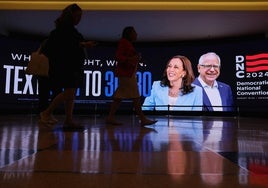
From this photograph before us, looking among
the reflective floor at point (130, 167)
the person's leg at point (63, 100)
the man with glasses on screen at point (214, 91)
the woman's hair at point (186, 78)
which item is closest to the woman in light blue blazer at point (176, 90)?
the woman's hair at point (186, 78)

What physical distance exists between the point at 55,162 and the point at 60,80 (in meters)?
1.86

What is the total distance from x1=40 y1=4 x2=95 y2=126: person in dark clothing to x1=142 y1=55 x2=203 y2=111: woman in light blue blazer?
24.8 feet

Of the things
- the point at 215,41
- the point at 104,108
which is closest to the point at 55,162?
the point at 104,108

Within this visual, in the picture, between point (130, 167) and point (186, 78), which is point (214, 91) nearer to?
point (186, 78)

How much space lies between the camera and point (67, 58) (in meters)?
3.20

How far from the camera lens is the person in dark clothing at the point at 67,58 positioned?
10.4 ft

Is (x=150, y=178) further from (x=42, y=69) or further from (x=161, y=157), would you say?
(x=42, y=69)

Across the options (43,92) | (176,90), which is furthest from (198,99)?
(43,92)

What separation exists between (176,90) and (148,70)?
1169 mm

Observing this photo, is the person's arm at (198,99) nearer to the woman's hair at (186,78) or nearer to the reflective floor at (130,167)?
the woman's hair at (186,78)

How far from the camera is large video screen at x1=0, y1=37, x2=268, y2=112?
10.4 metres

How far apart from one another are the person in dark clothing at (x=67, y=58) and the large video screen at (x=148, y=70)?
6.80 m

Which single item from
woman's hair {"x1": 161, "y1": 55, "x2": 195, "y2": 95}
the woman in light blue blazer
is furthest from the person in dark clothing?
woman's hair {"x1": 161, "y1": 55, "x2": 195, "y2": 95}

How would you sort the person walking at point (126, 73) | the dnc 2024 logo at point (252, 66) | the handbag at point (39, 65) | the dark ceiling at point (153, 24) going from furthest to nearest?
the dnc 2024 logo at point (252, 66)
the dark ceiling at point (153, 24)
the person walking at point (126, 73)
the handbag at point (39, 65)
